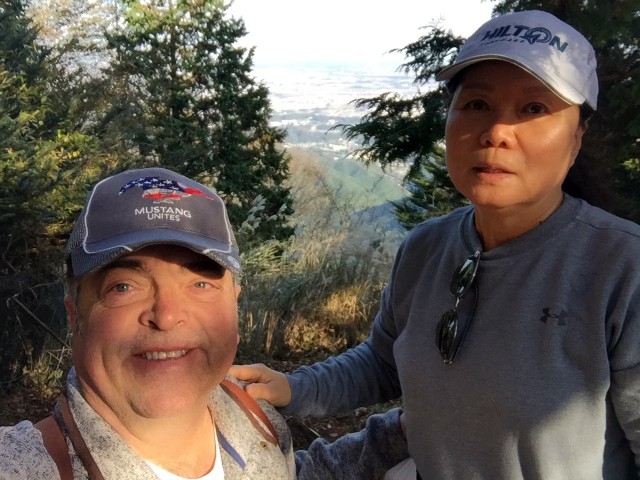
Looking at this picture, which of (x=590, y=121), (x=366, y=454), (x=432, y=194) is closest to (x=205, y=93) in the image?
(x=432, y=194)

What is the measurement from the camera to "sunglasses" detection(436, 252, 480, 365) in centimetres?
148

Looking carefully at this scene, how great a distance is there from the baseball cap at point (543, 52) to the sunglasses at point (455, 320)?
0.44 m

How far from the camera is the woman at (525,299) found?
131 centimetres

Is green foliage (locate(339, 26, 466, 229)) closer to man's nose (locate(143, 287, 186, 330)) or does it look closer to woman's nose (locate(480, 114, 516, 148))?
woman's nose (locate(480, 114, 516, 148))

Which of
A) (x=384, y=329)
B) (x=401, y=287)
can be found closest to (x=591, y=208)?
(x=401, y=287)

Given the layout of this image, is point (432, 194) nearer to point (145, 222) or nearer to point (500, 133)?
point (500, 133)

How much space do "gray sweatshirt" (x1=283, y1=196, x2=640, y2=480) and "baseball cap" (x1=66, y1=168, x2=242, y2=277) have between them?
58 centimetres

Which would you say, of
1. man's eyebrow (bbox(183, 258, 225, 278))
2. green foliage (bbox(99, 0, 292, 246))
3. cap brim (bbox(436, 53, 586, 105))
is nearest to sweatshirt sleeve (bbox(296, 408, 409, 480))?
man's eyebrow (bbox(183, 258, 225, 278))

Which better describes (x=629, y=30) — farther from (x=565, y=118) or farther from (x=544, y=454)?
(x=544, y=454)

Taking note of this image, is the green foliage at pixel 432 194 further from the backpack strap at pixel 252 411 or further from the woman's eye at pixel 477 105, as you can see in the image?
the backpack strap at pixel 252 411

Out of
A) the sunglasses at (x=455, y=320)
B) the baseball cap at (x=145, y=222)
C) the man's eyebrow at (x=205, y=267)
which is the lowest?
the sunglasses at (x=455, y=320)

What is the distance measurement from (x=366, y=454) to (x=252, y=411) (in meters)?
0.45

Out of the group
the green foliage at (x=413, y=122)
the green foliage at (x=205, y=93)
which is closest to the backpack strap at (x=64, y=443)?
the green foliage at (x=413, y=122)

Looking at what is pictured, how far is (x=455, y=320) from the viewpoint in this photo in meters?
1.49
